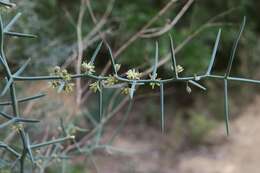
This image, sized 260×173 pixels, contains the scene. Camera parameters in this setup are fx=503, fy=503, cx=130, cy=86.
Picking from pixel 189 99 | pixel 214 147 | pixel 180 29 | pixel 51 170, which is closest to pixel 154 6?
pixel 180 29

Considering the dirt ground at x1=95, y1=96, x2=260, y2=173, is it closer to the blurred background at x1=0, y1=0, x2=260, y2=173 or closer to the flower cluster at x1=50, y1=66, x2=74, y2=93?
the blurred background at x1=0, y1=0, x2=260, y2=173

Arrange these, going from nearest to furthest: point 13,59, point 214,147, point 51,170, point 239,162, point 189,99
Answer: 1. point 13,59
2. point 51,170
3. point 239,162
4. point 214,147
5. point 189,99

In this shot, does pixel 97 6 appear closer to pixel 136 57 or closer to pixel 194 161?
pixel 136 57

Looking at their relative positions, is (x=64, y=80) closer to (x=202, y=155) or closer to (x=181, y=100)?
(x=202, y=155)

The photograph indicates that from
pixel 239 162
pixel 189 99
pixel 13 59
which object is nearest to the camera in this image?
pixel 13 59

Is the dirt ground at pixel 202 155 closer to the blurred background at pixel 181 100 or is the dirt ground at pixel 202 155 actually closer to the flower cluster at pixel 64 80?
the blurred background at pixel 181 100

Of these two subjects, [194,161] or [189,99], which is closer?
[194,161]

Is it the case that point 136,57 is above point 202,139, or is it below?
above

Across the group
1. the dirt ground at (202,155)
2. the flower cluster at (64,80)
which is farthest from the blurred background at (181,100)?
the flower cluster at (64,80)
